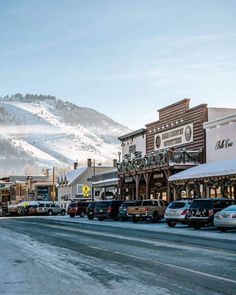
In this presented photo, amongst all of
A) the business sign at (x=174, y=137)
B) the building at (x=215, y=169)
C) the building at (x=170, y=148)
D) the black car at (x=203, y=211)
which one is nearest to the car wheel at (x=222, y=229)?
the black car at (x=203, y=211)

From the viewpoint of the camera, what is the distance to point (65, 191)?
308 ft

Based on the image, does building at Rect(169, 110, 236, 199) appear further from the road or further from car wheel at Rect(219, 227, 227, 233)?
the road

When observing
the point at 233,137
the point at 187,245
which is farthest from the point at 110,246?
the point at 233,137

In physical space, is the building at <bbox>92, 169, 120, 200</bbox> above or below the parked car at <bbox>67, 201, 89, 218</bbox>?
above

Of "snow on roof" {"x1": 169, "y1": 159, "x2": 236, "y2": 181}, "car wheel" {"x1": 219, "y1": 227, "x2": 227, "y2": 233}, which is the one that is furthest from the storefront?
"car wheel" {"x1": 219, "y1": 227, "x2": 227, "y2": 233}

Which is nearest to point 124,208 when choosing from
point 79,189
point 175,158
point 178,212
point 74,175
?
point 175,158

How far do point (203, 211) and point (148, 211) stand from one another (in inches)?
384

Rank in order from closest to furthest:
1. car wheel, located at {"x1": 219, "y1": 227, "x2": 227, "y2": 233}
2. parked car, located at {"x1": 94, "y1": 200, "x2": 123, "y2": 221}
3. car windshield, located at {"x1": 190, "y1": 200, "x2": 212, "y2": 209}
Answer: car wheel, located at {"x1": 219, "y1": 227, "x2": 227, "y2": 233} < car windshield, located at {"x1": 190, "y1": 200, "x2": 212, "y2": 209} < parked car, located at {"x1": 94, "y1": 200, "x2": 123, "y2": 221}

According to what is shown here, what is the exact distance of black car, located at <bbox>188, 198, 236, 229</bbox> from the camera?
32469mm

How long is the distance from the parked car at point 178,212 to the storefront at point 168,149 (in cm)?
1064

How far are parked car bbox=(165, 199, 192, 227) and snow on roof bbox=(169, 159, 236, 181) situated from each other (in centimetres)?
300

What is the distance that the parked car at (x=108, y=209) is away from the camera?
158 ft

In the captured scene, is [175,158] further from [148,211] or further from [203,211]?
[203,211]

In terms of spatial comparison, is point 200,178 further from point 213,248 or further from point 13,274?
point 13,274
